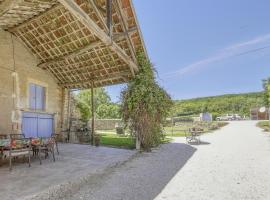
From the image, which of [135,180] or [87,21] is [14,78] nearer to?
[87,21]

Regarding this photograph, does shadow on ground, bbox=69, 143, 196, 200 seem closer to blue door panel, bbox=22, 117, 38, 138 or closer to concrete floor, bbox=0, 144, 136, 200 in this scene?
concrete floor, bbox=0, 144, 136, 200

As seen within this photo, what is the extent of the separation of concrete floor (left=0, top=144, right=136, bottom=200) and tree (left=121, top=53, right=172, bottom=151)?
263 centimetres

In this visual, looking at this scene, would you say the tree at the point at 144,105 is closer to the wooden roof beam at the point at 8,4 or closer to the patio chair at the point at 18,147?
the patio chair at the point at 18,147

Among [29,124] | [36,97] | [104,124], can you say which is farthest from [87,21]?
[104,124]

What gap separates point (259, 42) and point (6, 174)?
18.3 metres

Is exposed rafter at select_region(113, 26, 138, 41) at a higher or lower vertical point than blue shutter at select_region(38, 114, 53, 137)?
higher

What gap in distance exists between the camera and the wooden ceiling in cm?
872

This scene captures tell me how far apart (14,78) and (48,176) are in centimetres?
632

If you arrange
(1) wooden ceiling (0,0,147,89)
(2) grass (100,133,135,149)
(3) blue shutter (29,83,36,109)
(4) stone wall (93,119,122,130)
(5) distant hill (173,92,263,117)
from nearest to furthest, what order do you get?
(1) wooden ceiling (0,0,147,89) → (3) blue shutter (29,83,36,109) → (2) grass (100,133,135,149) → (4) stone wall (93,119,122,130) → (5) distant hill (173,92,263,117)

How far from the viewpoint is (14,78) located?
10445 millimetres

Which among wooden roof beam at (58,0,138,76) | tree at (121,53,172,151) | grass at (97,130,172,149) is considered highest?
wooden roof beam at (58,0,138,76)

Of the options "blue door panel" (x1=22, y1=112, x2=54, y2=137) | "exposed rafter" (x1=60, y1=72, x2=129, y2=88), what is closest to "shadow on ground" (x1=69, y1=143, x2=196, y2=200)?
"exposed rafter" (x1=60, y1=72, x2=129, y2=88)

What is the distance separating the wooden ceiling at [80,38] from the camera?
8719 mm

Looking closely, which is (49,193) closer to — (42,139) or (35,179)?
(35,179)
